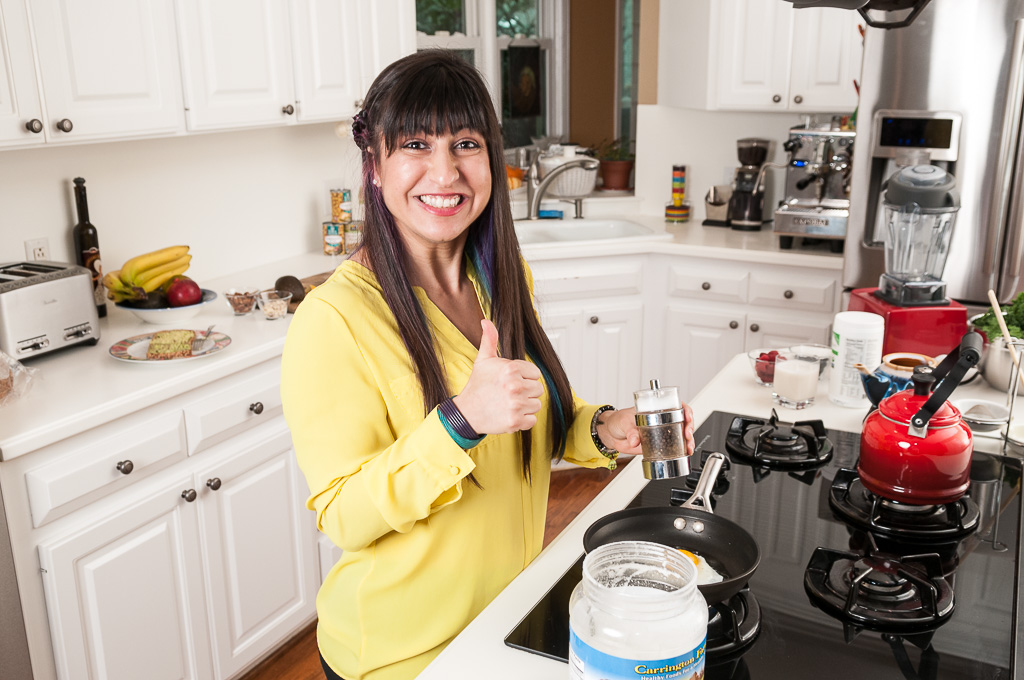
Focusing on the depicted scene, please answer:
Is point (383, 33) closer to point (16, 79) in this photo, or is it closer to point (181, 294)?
point (181, 294)

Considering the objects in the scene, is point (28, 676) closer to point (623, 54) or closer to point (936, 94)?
Result: point (936, 94)

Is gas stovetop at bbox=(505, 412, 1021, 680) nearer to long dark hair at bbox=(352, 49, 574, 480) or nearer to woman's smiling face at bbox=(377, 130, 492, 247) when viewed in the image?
long dark hair at bbox=(352, 49, 574, 480)

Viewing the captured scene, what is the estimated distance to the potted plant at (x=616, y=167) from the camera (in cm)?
445

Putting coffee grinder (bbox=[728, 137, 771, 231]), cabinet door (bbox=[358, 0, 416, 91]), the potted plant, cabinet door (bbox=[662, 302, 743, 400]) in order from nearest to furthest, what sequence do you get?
cabinet door (bbox=[358, 0, 416, 91]), cabinet door (bbox=[662, 302, 743, 400]), coffee grinder (bbox=[728, 137, 771, 231]), the potted plant

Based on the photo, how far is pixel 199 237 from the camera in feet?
10.0

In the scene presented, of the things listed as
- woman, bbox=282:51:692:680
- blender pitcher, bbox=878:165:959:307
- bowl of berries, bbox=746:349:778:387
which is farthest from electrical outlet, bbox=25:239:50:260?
blender pitcher, bbox=878:165:959:307

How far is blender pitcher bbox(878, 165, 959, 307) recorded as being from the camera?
8.31 ft

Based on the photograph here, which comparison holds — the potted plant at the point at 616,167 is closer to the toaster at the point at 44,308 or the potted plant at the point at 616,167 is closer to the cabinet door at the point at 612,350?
the cabinet door at the point at 612,350

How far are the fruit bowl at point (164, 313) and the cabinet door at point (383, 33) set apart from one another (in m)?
1.03

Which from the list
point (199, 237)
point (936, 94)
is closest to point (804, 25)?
point (936, 94)

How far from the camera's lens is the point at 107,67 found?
2.26 metres

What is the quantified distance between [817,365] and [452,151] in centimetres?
103

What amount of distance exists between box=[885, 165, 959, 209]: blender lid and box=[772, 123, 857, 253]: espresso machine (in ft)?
2.66

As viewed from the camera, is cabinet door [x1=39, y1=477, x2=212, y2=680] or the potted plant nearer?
cabinet door [x1=39, y1=477, x2=212, y2=680]
